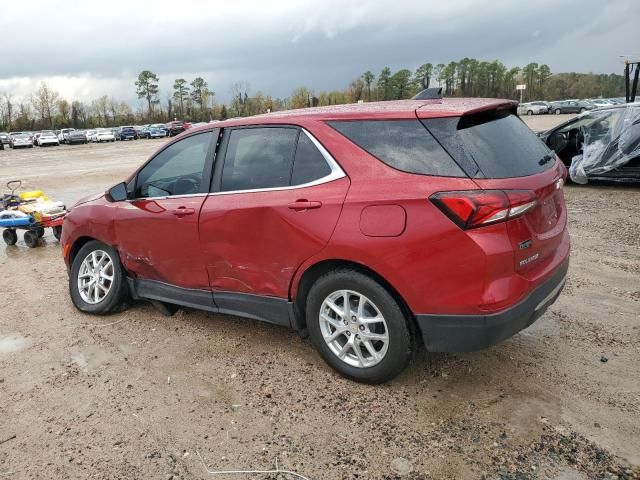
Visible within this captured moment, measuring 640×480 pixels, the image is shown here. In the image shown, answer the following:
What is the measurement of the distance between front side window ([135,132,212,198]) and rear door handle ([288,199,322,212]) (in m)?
0.98

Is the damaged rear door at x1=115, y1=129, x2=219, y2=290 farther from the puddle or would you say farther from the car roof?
the puddle

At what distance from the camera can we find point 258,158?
3.75 m

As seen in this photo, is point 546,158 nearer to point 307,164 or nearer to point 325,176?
point 325,176

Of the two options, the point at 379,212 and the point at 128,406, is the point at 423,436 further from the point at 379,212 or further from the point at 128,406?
the point at 128,406

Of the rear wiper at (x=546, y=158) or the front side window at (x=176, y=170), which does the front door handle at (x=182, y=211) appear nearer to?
the front side window at (x=176, y=170)

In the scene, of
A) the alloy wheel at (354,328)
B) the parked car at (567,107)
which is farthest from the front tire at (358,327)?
the parked car at (567,107)

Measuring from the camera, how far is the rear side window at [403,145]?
2994 mm

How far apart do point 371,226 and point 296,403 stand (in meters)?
1.21

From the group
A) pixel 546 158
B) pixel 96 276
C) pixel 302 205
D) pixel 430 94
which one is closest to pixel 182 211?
pixel 302 205

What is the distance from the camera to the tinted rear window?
9.76 ft

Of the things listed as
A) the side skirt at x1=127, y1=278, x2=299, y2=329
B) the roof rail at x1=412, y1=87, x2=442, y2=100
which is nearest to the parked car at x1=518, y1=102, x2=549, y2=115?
the roof rail at x1=412, y1=87, x2=442, y2=100

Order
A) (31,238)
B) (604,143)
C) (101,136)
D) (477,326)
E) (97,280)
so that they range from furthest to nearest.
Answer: (101,136)
(604,143)
(31,238)
(97,280)
(477,326)

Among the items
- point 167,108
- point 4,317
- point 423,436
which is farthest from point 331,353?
point 167,108

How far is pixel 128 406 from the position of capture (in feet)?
11.0
